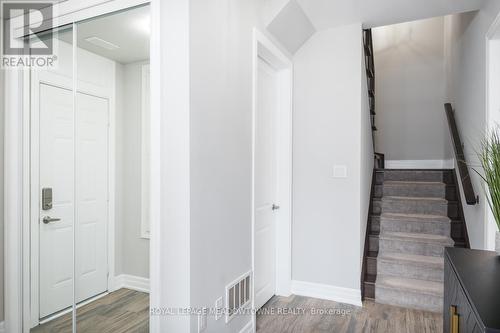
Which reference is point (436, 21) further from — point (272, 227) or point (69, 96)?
point (69, 96)

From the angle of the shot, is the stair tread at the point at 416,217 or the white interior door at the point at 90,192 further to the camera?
the stair tread at the point at 416,217

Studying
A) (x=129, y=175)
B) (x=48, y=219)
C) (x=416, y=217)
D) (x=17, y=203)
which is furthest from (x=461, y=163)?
(x=17, y=203)

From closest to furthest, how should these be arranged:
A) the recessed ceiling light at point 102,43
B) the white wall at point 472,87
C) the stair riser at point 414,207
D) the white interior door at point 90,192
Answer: the recessed ceiling light at point 102,43
the white interior door at point 90,192
the white wall at point 472,87
the stair riser at point 414,207

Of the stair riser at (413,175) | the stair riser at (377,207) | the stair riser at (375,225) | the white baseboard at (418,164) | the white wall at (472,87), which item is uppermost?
the white wall at (472,87)

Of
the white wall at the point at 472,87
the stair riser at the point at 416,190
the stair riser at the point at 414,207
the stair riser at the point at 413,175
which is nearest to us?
the white wall at the point at 472,87

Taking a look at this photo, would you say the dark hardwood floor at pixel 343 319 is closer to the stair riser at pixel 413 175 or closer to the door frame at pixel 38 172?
the door frame at pixel 38 172

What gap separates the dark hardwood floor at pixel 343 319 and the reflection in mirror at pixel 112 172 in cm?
116

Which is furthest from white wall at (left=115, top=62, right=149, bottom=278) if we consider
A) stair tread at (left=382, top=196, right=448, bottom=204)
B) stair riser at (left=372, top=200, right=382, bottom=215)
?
stair tread at (left=382, top=196, right=448, bottom=204)

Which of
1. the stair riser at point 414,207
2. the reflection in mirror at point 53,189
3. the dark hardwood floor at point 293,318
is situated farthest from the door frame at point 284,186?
the reflection in mirror at point 53,189

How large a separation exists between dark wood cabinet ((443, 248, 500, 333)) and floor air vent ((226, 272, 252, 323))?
1260 millimetres

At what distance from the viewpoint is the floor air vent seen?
216 centimetres

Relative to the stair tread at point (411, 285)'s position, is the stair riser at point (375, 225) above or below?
above

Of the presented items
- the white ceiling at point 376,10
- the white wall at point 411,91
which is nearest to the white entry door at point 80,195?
the white ceiling at point 376,10

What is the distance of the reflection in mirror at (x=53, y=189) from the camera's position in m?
2.21
